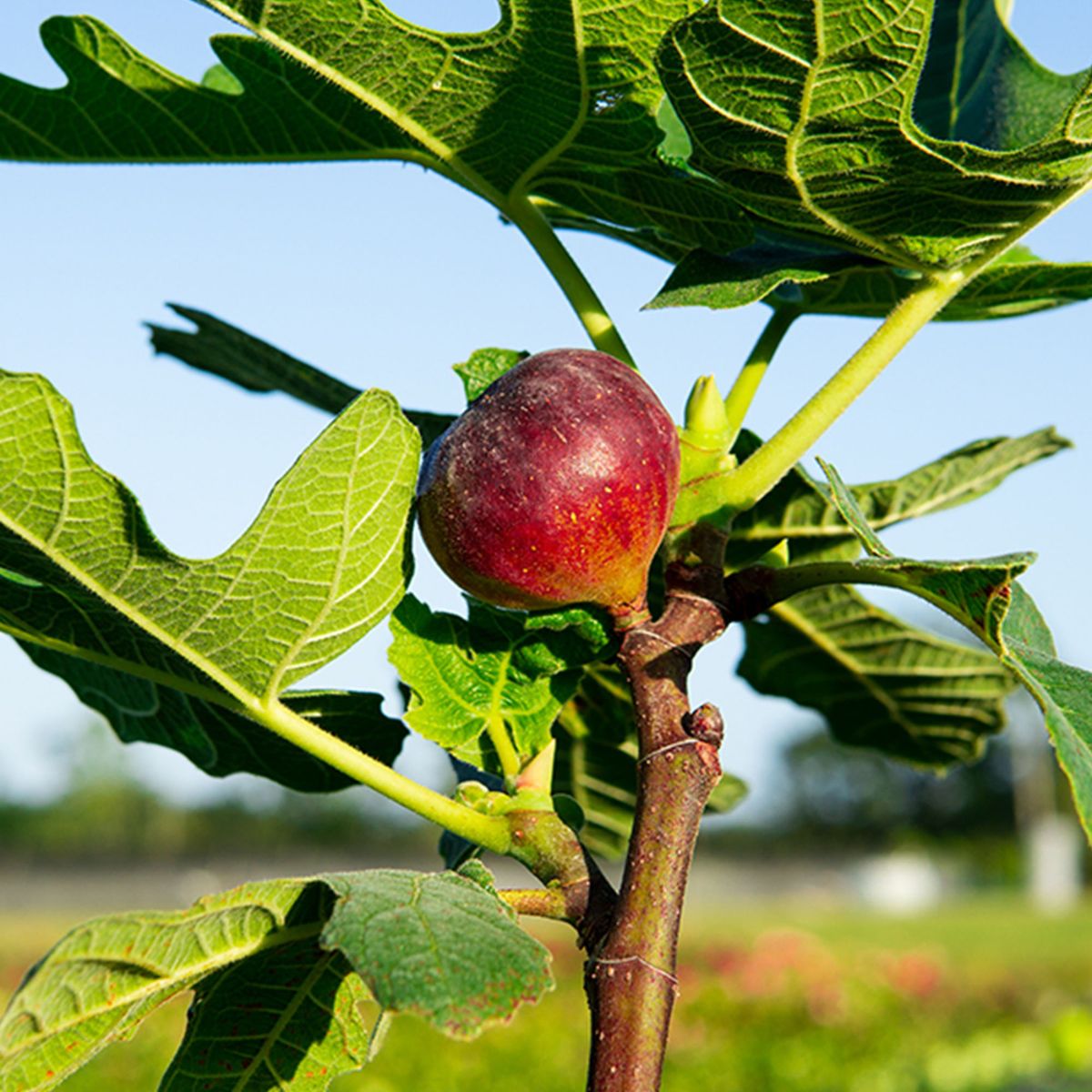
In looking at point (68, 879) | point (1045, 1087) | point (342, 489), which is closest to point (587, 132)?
point (342, 489)

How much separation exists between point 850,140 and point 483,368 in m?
0.24

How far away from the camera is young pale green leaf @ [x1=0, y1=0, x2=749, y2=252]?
2.34ft

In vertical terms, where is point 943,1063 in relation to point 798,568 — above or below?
above

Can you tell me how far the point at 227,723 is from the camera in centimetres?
82

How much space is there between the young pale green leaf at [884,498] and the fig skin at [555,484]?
20 cm

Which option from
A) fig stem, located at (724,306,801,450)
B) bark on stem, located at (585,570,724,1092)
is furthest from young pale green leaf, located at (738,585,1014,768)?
bark on stem, located at (585,570,724,1092)

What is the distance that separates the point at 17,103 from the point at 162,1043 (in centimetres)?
712

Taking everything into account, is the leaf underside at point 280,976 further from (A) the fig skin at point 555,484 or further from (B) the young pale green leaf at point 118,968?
(A) the fig skin at point 555,484

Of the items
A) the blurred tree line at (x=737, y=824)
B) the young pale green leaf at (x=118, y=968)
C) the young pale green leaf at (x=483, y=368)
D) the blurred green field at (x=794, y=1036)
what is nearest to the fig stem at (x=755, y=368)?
the young pale green leaf at (x=483, y=368)

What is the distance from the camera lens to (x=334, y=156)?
33.5 inches

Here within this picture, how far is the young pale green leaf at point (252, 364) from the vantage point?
2.95 ft

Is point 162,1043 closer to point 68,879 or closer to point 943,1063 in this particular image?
point 943,1063

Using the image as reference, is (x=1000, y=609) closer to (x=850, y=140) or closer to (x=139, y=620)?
(x=850, y=140)

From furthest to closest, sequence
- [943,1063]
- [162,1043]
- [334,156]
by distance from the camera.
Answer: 1. [162,1043]
2. [943,1063]
3. [334,156]
